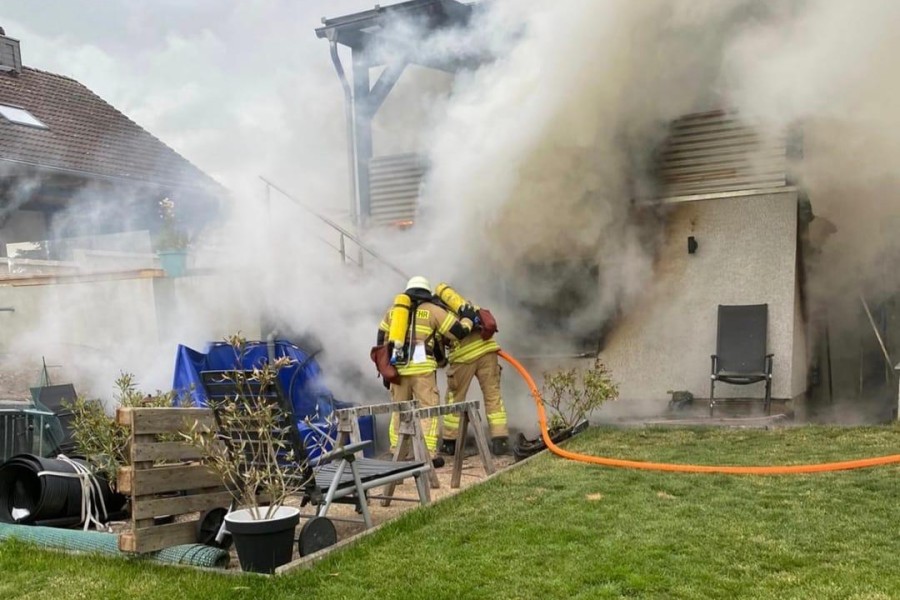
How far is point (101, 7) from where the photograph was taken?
9.45 m

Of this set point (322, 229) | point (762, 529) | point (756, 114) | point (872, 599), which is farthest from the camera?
point (322, 229)

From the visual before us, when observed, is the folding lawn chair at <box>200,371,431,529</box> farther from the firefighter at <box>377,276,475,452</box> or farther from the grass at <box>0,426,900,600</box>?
the firefighter at <box>377,276,475,452</box>

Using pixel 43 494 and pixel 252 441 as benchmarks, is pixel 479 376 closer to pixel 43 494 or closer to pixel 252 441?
pixel 252 441

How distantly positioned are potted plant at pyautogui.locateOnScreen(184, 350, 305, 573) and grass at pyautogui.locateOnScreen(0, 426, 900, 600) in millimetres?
182

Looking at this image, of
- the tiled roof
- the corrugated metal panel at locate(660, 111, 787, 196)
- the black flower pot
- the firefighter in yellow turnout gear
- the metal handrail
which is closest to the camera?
the black flower pot

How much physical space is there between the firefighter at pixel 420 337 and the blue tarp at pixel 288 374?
0.65m

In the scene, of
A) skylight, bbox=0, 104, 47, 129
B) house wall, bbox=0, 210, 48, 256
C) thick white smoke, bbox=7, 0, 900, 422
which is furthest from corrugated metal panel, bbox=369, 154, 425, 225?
skylight, bbox=0, 104, 47, 129

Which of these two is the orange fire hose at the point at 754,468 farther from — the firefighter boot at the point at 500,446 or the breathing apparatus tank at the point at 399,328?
the breathing apparatus tank at the point at 399,328

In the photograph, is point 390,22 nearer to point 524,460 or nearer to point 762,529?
point 524,460

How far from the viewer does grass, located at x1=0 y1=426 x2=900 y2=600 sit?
→ 3191mm

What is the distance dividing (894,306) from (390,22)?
22.4 ft

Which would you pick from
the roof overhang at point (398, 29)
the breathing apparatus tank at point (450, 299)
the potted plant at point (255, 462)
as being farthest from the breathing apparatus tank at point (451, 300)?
the roof overhang at point (398, 29)

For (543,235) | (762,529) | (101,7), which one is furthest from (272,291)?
(762,529)

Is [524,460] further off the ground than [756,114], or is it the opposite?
[756,114]
